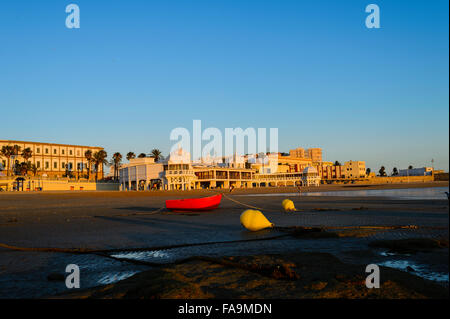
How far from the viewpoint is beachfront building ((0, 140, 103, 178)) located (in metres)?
130

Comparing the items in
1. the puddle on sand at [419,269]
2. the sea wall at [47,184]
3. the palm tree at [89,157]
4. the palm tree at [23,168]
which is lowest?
the sea wall at [47,184]

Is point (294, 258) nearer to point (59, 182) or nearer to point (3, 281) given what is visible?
point (3, 281)

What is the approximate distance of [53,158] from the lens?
140375 millimetres

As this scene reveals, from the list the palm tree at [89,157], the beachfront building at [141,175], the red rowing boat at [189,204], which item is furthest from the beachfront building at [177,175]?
the red rowing boat at [189,204]

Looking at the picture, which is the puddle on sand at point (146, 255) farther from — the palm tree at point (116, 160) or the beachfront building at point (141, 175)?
the palm tree at point (116, 160)

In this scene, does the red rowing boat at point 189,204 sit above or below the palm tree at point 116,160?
below

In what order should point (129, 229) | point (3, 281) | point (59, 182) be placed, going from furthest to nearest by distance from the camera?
point (59, 182), point (129, 229), point (3, 281)

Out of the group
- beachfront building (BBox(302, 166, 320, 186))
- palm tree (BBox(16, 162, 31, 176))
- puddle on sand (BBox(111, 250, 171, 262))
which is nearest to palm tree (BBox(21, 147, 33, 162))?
palm tree (BBox(16, 162, 31, 176))

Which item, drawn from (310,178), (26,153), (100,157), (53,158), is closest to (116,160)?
(100,157)

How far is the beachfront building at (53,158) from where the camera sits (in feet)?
426

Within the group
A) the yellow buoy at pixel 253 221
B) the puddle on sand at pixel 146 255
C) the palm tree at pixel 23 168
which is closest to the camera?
the puddle on sand at pixel 146 255

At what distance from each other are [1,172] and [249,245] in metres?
142
